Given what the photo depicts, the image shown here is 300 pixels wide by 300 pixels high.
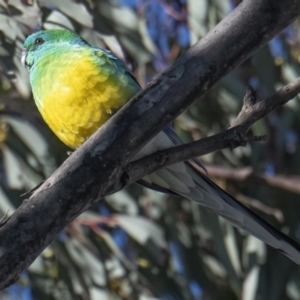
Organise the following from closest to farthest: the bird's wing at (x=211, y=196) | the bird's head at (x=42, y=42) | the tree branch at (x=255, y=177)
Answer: the bird's wing at (x=211, y=196)
the bird's head at (x=42, y=42)
the tree branch at (x=255, y=177)

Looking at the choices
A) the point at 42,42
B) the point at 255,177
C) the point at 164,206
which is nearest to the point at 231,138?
the point at 42,42

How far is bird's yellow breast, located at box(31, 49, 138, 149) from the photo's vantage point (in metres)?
2.16

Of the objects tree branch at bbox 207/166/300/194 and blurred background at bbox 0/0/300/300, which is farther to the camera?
tree branch at bbox 207/166/300/194

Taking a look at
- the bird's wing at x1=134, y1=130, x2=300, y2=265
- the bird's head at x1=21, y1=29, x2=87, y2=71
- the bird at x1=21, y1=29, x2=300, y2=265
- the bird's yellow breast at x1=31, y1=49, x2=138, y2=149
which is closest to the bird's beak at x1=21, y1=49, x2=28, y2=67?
the bird's head at x1=21, y1=29, x2=87, y2=71

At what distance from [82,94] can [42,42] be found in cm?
62

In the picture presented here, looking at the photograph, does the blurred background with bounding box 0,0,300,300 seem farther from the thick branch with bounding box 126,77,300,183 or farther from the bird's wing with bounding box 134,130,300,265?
the thick branch with bounding box 126,77,300,183

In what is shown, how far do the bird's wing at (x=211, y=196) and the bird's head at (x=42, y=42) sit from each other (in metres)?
0.62

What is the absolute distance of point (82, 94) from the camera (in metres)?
2.17

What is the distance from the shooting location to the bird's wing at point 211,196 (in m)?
2.10

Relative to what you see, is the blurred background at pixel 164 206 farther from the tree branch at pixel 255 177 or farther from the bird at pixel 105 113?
the bird at pixel 105 113

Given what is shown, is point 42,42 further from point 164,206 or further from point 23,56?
point 164,206

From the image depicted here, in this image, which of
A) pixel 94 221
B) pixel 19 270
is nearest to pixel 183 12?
pixel 94 221

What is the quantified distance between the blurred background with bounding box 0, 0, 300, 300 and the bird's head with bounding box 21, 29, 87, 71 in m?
0.03

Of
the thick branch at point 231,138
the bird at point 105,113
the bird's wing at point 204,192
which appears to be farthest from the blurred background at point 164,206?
the thick branch at point 231,138
